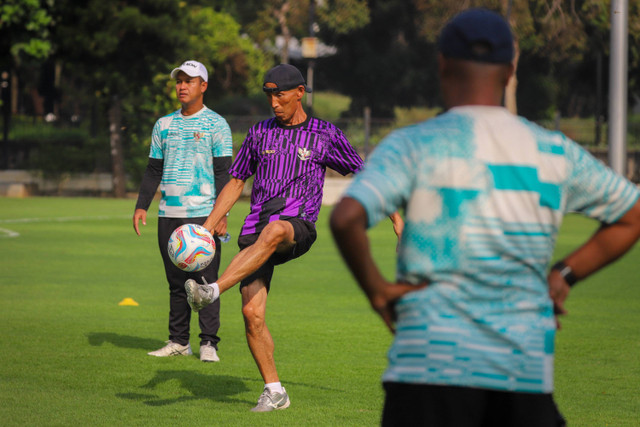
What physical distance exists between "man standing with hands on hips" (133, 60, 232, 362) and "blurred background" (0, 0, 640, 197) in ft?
60.7

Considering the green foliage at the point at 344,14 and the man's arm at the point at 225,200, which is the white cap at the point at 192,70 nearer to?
the man's arm at the point at 225,200

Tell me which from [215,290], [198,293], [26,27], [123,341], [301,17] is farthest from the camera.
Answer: [301,17]

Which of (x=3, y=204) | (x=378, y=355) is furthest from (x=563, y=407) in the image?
(x=3, y=204)

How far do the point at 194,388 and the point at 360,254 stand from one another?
464 centimetres

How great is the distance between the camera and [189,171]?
27.9 feet

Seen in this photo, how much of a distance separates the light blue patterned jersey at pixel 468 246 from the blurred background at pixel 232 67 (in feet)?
79.7

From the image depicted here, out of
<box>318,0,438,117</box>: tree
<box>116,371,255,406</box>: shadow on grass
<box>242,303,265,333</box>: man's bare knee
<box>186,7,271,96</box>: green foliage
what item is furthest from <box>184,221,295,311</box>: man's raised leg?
<box>318,0,438,117</box>: tree

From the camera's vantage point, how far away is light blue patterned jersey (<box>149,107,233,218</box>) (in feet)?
27.9

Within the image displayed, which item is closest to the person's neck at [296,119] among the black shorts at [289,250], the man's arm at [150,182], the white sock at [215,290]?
the black shorts at [289,250]

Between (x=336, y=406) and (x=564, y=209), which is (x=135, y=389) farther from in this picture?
(x=564, y=209)

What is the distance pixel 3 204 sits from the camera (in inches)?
1118

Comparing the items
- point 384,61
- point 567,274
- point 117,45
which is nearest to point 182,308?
point 567,274

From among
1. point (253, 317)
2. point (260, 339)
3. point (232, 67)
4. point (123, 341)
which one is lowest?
point (123, 341)

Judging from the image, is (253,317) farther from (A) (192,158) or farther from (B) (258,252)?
(A) (192,158)
